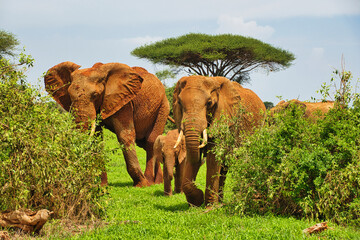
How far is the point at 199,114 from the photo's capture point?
8.87 meters

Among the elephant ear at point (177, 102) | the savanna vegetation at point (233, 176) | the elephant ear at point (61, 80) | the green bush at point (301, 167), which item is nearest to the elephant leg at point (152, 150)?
the elephant ear at point (61, 80)

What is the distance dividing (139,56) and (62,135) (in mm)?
37114

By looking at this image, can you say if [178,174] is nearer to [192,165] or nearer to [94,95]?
[94,95]

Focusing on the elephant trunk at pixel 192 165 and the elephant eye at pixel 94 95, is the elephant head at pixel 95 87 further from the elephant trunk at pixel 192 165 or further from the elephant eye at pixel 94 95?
the elephant trunk at pixel 192 165

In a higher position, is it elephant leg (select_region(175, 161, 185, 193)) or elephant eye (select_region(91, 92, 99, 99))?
elephant eye (select_region(91, 92, 99, 99))

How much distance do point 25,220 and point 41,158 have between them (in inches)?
34.9

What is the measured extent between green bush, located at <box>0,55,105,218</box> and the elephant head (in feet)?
11.8

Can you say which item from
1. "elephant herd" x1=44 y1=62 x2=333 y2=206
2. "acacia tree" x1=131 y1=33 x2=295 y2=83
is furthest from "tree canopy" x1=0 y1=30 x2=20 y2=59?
"elephant herd" x1=44 y1=62 x2=333 y2=206

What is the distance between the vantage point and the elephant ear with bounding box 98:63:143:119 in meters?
13.0

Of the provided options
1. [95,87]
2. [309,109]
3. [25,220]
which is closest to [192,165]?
[25,220]

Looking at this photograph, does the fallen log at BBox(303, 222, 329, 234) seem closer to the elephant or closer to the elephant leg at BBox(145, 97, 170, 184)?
the elephant

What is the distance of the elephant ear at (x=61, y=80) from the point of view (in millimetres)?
13677

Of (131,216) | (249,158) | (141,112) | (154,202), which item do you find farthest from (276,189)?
(141,112)

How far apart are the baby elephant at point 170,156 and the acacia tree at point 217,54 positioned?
27960 millimetres
